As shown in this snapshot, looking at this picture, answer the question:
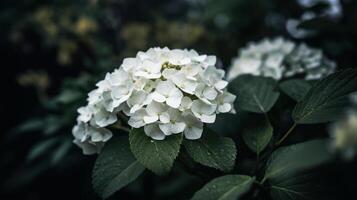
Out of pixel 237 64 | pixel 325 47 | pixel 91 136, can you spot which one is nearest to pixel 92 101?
pixel 91 136

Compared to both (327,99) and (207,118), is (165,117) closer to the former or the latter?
(207,118)

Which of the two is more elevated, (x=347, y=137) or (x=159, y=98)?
(x=347, y=137)

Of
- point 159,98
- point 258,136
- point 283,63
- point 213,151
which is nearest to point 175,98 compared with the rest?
point 159,98

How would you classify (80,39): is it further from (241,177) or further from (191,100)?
(241,177)

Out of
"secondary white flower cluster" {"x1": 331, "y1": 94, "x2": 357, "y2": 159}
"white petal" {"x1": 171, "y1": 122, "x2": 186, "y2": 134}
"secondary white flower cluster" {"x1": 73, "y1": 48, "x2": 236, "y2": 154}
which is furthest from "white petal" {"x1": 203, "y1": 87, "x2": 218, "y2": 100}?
"secondary white flower cluster" {"x1": 331, "y1": 94, "x2": 357, "y2": 159}

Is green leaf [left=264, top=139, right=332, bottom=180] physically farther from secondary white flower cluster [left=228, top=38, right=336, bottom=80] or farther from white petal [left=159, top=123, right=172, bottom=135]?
secondary white flower cluster [left=228, top=38, right=336, bottom=80]

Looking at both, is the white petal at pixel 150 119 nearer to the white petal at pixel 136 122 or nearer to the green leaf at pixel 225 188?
the white petal at pixel 136 122
